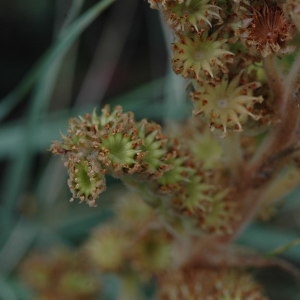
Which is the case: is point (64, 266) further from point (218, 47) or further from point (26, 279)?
point (218, 47)

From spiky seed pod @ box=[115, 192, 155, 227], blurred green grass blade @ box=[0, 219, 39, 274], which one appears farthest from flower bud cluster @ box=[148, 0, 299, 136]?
blurred green grass blade @ box=[0, 219, 39, 274]

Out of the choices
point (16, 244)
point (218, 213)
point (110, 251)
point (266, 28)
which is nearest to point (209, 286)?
point (218, 213)

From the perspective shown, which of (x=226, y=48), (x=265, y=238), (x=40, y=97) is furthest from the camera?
(x=265, y=238)

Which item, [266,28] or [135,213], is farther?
[135,213]

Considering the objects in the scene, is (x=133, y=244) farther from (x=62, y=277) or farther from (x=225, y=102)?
(x=225, y=102)

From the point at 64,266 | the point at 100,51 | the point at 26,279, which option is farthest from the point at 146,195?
the point at 100,51
